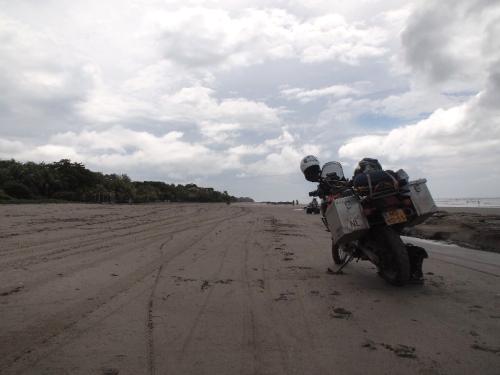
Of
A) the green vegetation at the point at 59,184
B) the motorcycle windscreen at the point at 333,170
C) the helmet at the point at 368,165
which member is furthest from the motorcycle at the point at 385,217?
the green vegetation at the point at 59,184

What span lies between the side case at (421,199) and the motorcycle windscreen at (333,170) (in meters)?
1.49

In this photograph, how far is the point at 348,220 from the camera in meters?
5.85

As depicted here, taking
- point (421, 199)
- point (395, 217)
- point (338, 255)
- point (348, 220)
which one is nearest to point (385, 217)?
point (395, 217)

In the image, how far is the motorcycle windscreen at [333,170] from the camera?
7.30m

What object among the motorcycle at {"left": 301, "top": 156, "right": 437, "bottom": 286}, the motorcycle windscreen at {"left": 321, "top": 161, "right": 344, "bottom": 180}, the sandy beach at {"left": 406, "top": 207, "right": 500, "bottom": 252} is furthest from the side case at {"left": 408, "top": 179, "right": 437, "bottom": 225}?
the sandy beach at {"left": 406, "top": 207, "right": 500, "bottom": 252}

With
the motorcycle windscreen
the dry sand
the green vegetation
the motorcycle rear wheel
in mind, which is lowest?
the dry sand

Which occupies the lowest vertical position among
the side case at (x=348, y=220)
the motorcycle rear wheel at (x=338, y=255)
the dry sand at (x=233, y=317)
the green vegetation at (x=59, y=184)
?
the dry sand at (x=233, y=317)

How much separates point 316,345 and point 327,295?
1851 millimetres

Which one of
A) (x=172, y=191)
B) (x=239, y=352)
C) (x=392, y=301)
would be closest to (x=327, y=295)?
(x=392, y=301)

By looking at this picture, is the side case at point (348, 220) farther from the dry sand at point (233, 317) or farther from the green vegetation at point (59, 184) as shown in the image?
the green vegetation at point (59, 184)

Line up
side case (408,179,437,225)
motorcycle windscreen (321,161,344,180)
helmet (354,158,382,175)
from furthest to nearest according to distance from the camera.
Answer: motorcycle windscreen (321,161,344,180) → helmet (354,158,382,175) → side case (408,179,437,225)

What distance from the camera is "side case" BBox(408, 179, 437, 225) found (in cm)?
601

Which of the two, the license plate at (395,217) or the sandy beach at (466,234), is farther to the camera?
the sandy beach at (466,234)

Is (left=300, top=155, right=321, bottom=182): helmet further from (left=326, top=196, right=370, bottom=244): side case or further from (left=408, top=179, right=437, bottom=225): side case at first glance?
(left=408, top=179, right=437, bottom=225): side case
